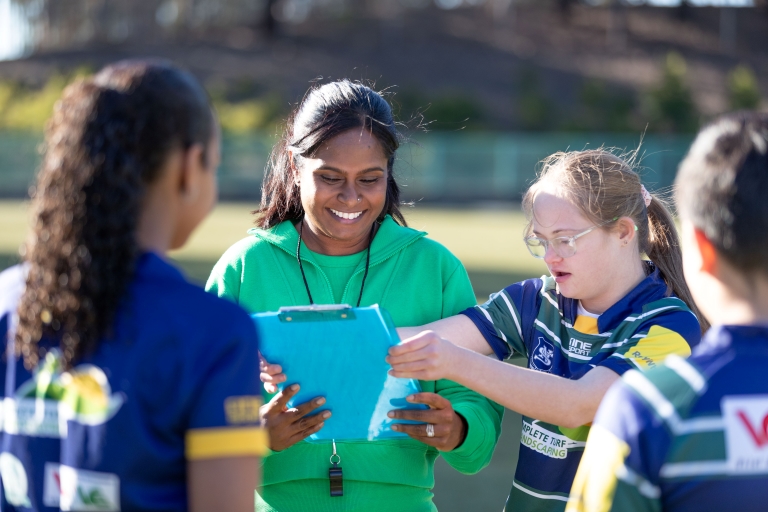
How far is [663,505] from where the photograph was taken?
1566 millimetres

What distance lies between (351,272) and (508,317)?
52 centimetres

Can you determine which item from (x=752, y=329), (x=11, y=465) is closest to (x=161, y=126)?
(x=11, y=465)

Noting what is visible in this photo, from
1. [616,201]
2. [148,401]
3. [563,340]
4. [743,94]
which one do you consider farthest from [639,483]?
[743,94]

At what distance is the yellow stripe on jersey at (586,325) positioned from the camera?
255 centimetres

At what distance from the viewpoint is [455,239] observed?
→ 20.0m

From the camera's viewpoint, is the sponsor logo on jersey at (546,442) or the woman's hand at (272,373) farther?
the sponsor logo on jersey at (546,442)

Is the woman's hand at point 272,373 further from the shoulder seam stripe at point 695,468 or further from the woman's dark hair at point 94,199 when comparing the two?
the shoulder seam stripe at point 695,468

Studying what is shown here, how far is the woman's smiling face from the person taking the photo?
8.96 ft

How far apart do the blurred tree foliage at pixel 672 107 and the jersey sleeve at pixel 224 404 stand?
38.3m

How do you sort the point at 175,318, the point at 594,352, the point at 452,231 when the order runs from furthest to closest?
the point at 452,231 < the point at 594,352 < the point at 175,318

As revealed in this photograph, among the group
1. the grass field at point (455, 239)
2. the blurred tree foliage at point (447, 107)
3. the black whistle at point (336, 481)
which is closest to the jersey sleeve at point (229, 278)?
the black whistle at point (336, 481)

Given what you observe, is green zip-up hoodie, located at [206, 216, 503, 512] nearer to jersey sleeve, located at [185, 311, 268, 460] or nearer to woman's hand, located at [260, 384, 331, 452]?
woman's hand, located at [260, 384, 331, 452]

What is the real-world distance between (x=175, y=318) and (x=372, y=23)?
52626 millimetres

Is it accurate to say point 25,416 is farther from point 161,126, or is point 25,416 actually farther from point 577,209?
point 577,209
